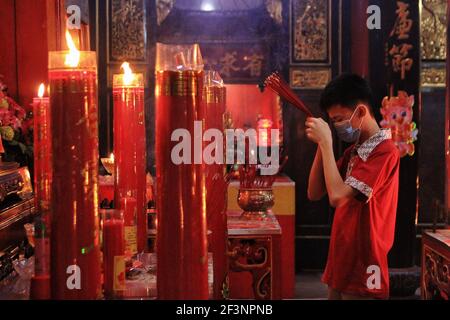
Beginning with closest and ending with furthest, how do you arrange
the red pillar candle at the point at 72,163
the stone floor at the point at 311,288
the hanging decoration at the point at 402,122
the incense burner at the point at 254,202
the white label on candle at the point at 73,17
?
the red pillar candle at the point at 72,163
the incense burner at the point at 254,202
the white label on candle at the point at 73,17
the hanging decoration at the point at 402,122
the stone floor at the point at 311,288

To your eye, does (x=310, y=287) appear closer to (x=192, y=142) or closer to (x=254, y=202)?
(x=254, y=202)

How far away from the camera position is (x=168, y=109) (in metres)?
0.90

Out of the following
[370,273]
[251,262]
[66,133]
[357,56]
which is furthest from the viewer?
[357,56]

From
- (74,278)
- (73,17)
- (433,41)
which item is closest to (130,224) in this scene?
(74,278)

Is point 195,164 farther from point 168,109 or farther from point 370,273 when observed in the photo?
point 370,273

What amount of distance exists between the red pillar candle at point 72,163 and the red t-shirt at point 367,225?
1030mm

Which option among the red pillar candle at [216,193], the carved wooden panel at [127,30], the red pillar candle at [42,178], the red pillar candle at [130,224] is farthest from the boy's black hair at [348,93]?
the carved wooden panel at [127,30]

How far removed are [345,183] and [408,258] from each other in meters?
2.36

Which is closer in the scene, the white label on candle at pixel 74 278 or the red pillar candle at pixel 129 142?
the white label on candle at pixel 74 278

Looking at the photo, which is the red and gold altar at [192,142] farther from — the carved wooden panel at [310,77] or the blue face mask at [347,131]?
the blue face mask at [347,131]

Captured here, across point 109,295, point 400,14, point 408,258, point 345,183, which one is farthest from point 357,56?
point 109,295

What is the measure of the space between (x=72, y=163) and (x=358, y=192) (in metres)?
1.07

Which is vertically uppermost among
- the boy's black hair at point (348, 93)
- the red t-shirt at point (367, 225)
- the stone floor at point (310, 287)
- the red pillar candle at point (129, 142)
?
the boy's black hair at point (348, 93)

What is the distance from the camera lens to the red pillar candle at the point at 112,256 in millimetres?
1092
